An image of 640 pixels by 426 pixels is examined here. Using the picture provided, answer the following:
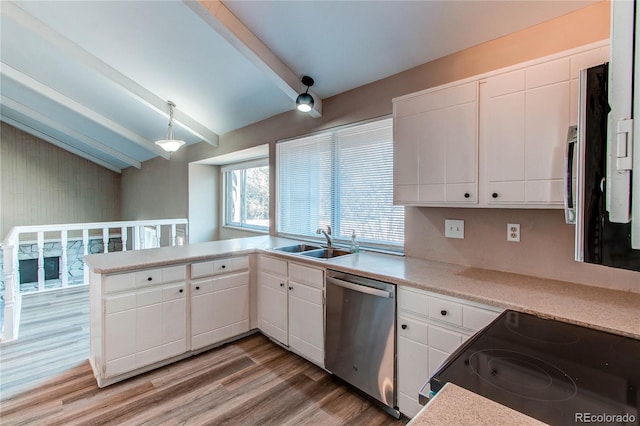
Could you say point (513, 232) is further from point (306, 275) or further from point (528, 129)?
point (306, 275)

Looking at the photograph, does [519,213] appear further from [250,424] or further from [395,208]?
[250,424]

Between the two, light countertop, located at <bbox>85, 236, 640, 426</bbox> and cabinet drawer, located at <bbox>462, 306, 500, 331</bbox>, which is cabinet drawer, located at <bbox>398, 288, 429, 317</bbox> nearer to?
light countertop, located at <bbox>85, 236, 640, 426</bbox>

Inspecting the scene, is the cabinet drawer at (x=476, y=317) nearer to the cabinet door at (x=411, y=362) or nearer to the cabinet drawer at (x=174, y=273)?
the cabinet door at (x=411, y=362)

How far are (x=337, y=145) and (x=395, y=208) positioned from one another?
90cm

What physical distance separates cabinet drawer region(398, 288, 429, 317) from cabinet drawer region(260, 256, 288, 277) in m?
1.09

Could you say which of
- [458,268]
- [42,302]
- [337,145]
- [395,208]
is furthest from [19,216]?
[458,268]

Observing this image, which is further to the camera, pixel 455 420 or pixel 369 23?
pixel 369 23

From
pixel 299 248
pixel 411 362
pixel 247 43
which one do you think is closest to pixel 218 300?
pixel 299 248

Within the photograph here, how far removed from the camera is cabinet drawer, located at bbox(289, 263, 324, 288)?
234cm

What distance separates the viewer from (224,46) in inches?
109

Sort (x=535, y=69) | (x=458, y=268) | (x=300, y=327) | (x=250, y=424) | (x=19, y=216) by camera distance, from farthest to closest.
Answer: (x=19, y=216)
(x=300, y=327)
(x=458, y=268)
(x=250, y=424)
(x=535, y=69)

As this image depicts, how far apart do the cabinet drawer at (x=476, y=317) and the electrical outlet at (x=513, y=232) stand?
0.68m

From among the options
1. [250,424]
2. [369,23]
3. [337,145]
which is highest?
[369,23]

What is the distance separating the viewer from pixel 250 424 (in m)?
1.85
